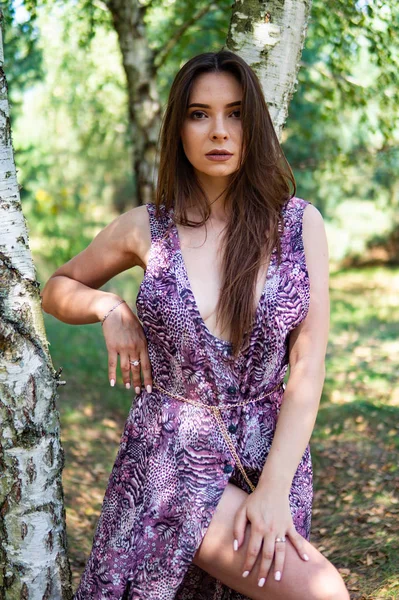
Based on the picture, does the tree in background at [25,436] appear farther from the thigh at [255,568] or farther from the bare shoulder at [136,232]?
the thigh at [255,568]

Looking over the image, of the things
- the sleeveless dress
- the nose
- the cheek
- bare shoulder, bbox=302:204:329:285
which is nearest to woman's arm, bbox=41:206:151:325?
the sleeveless dress

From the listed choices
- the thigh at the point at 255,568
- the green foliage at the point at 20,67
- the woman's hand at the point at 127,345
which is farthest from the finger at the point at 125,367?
the green foliage at the point at 20,67

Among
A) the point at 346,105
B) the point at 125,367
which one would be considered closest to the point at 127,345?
the point at 125,367

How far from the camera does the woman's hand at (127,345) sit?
2.21 m

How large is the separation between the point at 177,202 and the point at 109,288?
8.44 metres

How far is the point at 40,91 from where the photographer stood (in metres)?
11.0

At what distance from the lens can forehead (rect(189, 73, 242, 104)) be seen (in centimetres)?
216

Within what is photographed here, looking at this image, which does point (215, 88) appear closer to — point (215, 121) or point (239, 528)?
point (215, 121)

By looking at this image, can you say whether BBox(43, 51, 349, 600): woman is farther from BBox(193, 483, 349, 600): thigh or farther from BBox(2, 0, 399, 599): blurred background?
BBox(2, 0, 399, 599): blurred background

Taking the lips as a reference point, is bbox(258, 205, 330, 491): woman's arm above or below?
below

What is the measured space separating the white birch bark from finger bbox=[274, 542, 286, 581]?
1618mm

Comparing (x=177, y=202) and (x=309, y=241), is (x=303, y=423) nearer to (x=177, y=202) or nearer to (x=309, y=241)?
(x=309, y=241)

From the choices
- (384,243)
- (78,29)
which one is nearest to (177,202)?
(78,29)

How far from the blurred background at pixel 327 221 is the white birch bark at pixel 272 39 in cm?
94
